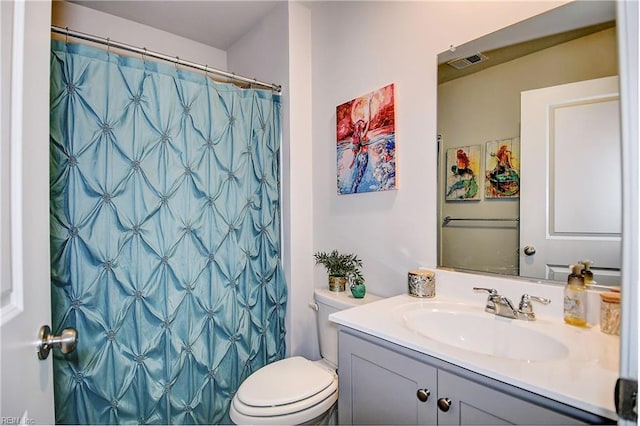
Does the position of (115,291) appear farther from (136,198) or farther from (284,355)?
(284,355)

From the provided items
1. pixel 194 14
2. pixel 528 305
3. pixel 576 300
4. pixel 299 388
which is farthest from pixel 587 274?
pixel 194 14

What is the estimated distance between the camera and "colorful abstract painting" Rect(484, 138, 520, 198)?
1145 millimetres

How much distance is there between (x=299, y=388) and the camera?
131cm

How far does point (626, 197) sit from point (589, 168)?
0.77 m

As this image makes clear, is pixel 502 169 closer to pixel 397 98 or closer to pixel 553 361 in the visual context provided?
pixel 397 98

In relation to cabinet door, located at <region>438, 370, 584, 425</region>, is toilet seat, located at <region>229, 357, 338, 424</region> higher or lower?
lower

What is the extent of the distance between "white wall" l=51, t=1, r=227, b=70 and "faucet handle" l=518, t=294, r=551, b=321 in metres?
2.46

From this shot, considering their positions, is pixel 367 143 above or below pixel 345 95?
below

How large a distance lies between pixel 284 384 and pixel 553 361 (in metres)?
0.98

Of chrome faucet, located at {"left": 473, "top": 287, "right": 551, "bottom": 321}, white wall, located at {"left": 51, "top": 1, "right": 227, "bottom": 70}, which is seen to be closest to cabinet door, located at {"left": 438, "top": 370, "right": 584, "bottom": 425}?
chrome faucet, located at {"left": 473, "top": 287, "right": 551, "bottom": 321}

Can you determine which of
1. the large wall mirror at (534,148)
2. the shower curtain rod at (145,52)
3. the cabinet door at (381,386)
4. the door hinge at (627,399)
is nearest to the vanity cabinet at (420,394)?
the cabinet door at (381,386)

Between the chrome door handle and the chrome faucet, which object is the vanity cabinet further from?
the chrome door handle

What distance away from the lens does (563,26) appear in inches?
40.3

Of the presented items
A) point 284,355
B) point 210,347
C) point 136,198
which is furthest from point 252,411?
point 136,198
